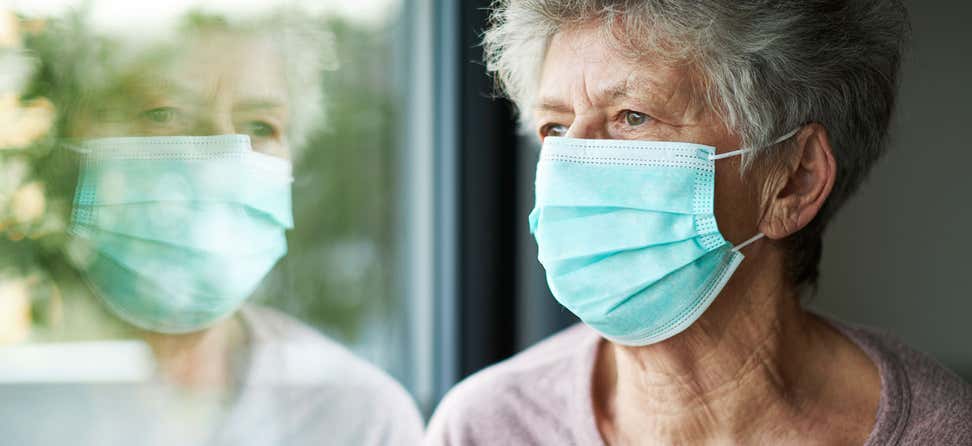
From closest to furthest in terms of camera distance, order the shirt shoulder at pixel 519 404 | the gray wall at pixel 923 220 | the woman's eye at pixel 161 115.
→ the woman's eye at pixel 161 115
the shirt shoulder at pixel 519 404
the gray wall at pixel 923 220

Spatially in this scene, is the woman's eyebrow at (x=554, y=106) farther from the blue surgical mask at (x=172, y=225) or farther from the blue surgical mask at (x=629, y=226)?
the blue surgical mask at (x=172, y=225)

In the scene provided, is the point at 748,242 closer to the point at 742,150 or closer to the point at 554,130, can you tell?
the point at 742,150

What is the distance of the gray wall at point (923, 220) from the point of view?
1.96 meters

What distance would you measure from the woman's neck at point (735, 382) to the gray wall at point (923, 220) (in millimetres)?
804

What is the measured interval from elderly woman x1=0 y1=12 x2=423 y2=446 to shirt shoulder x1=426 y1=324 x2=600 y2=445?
13.0 inches

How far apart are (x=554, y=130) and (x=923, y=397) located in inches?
28.1

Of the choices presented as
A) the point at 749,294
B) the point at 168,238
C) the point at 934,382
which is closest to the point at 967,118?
the point at 934,382

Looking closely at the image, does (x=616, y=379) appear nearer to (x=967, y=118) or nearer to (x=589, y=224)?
(x=589, y=224)

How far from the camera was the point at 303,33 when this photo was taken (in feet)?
3.91

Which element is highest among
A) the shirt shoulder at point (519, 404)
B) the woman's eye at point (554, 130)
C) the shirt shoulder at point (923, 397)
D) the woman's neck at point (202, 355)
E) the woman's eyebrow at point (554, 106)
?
the woman's eyebrow at point (554, 106)

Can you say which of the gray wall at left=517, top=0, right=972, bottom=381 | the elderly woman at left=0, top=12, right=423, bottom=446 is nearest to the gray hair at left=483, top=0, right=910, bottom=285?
the elderly woman at left=0, top=12, right=423, bottom=446

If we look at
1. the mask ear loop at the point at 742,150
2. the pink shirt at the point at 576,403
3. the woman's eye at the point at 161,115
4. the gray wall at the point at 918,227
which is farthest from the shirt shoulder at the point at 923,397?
the woman's eye at the point at 161,115

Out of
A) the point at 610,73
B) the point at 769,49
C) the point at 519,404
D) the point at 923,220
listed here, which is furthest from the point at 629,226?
the point at 923,220

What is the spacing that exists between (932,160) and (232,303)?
1.73 meters
